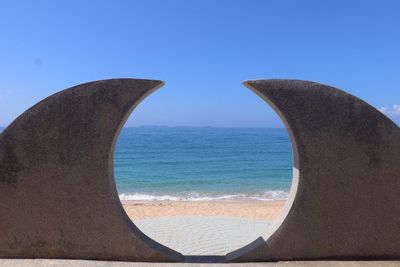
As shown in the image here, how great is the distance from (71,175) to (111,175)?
47cm

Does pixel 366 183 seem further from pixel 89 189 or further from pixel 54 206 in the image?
pixel 54 206

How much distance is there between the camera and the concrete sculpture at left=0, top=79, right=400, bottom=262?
4.01 m

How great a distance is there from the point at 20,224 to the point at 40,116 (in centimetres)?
136

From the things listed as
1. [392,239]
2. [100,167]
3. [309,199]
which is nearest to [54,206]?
[100,167]

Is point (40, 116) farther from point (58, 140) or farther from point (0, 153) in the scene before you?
point (0, 153)

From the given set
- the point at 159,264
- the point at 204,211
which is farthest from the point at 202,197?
the point at 159,264

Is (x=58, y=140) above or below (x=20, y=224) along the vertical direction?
above

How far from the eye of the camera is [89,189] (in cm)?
402

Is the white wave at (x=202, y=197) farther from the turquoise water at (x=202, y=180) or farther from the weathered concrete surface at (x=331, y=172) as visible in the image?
the weathered concrete surface at (x=331, y=172)

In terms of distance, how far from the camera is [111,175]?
409 centimetres

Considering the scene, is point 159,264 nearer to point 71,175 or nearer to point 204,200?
point 71,175

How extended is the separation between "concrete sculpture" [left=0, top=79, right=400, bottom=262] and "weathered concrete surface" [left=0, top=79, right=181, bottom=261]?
0.04ft

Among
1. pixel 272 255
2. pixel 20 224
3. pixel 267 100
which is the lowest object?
pixel 272 255

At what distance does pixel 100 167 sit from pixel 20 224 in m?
1.23
